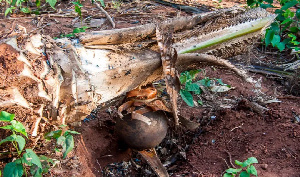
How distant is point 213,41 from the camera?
1.92 meters

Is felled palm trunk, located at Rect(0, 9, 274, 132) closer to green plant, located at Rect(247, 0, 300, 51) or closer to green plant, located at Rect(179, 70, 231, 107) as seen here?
green plant, located at Rect(179, 70, 231, 107)

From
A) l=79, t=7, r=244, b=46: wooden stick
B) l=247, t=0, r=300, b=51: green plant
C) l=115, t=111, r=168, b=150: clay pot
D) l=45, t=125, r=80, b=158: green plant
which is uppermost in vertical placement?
l=79, t=7, r=244, b=46: wooden stick

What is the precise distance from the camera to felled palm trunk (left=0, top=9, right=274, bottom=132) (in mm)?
1565

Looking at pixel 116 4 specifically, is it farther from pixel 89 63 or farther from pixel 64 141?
pixel 64 141

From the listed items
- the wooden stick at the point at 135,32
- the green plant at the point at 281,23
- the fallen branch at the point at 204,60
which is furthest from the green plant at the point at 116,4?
the fallen branch at the point at 204,60

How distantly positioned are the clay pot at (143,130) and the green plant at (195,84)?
0.25m

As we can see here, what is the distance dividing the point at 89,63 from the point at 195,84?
0.96 m

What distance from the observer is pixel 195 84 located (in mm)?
2463

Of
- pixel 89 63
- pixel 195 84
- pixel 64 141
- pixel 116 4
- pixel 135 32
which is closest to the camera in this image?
pixel 64 141

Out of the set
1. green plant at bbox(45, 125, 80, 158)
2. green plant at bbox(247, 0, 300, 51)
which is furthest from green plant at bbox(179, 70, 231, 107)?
green plant at bbox(45, 125, 80, 158)

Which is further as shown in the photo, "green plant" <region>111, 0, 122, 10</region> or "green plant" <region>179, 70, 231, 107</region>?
"green plant" <region>111, 0, 122, 10</region>

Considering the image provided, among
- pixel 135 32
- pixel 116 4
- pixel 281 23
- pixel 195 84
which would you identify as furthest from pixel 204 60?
pixel 116 4

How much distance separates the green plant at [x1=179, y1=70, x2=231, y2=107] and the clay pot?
0.25 meters

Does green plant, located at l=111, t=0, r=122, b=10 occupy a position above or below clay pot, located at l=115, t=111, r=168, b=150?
above
